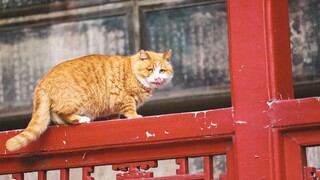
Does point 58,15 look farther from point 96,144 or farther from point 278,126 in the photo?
point 278,126

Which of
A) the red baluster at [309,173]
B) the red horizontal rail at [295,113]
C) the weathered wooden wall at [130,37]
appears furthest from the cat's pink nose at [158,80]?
the red baluster at [309,173]

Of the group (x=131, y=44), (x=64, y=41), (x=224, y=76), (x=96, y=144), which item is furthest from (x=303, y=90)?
(x=96, y=144)

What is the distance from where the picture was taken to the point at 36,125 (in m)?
5.57

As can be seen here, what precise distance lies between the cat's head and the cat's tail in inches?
30.5

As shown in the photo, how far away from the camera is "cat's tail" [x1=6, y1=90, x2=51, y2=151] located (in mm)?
5430

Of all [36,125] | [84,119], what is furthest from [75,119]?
[36,125]

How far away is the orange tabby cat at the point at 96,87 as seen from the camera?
6.00 meters

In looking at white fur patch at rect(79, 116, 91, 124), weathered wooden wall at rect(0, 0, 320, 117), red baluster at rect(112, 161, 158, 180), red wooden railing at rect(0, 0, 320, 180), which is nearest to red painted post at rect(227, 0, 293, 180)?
red wooden railing at rect(0, 0, 320, 180)

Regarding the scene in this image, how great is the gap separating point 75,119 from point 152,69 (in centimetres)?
89

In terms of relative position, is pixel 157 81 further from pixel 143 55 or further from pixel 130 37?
pixel 130 37

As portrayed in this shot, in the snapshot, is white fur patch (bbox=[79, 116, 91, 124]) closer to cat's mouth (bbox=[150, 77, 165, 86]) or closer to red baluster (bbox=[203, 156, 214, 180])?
cat's mouth (bbox=[150, 77, 165, 86])

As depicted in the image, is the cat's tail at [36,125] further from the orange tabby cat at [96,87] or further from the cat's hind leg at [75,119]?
the cat's hind leg at [75,119]

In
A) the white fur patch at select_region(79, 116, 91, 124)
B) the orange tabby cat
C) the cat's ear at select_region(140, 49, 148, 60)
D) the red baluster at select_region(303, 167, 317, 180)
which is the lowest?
the red baluster at select_region(303, 167, 317, 180)

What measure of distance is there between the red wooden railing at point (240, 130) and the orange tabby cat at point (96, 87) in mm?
387
